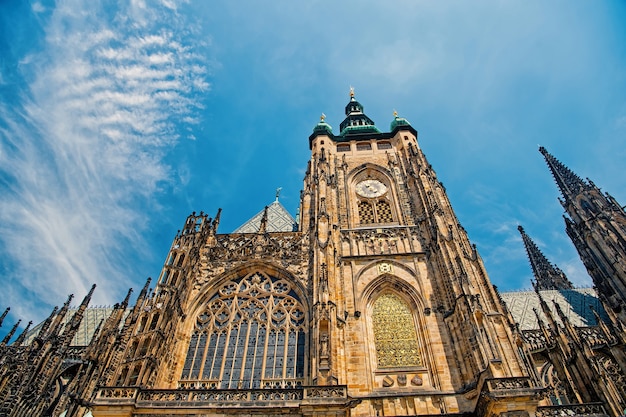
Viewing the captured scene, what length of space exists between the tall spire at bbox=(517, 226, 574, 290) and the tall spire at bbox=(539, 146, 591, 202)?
29.6ft

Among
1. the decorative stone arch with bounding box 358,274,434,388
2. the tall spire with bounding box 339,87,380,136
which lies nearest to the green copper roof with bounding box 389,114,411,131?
the tall spire with bounding box 339,87,380,136

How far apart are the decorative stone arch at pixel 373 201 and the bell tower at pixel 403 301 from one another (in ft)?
0.21

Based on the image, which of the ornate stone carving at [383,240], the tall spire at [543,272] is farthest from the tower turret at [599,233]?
the ornate stone carving at [383,240]

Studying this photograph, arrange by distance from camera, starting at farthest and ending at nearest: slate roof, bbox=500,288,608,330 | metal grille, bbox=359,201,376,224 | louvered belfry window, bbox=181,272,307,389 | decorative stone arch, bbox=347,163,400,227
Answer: slate roof, bbox=500,288,608,330 → metal grille, bbox=359,201,376,224 → decorative stone arch, bbox=347,163,400,227 → louvered belfry window, bbox=181,272,307,389

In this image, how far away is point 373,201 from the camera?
21.0 metres

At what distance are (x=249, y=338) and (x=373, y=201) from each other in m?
9.58

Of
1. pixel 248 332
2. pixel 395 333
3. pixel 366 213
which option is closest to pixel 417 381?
pixel 395 333

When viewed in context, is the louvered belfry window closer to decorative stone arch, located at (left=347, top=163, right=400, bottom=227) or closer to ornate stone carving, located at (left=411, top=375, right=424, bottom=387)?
ornate stone carving, located at (left=411, top=375, right=424, bottom=387)

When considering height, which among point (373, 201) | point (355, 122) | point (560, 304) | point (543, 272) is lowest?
point (560, 304)

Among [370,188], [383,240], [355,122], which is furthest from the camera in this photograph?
[355,122]

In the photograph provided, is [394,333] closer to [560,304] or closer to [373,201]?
[373,201]

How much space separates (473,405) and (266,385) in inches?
251

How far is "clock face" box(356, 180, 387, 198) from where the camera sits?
21.5 m

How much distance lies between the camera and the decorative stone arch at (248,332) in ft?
45.6
